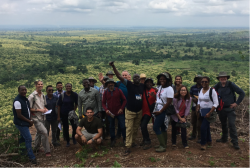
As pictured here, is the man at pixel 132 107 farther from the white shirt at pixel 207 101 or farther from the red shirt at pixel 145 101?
the white shirt at pixel 207 101

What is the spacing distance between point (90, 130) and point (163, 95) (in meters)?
2.04

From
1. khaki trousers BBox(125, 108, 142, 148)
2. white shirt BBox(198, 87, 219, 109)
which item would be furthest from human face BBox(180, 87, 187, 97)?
khaki trousers BBox(125, 108, 142, 148)

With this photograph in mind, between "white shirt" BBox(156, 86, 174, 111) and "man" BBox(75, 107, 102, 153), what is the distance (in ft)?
5.16

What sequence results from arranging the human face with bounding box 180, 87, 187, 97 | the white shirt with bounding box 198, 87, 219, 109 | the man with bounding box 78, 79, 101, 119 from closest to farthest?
the white shirt with bounding box 198, 87, 219, 109
the human face with bounding box 180, 87, 187, 97
the man with bounding box 78, 79, 101, 119

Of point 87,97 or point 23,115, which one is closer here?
point 23,115

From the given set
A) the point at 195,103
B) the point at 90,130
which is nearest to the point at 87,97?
the point at 90,130

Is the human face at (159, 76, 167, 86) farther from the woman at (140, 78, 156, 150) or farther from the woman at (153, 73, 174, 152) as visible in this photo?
the woman at (140, 78, 156, 150)

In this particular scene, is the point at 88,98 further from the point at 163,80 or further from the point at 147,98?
the point at 163,80

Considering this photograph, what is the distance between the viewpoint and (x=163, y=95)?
15.4ft

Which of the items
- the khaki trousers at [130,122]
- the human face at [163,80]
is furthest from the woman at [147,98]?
the human face at [163,80]

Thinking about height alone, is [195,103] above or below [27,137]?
above

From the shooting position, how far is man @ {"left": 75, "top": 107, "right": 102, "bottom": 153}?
5.23 metres

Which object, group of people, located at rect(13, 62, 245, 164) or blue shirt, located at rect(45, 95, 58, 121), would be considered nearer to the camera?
group of people, located at rect(13, 62, 245, 164)

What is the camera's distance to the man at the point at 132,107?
16.2 ft
